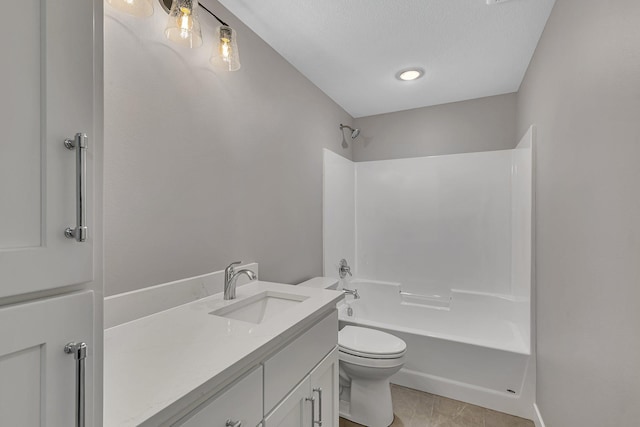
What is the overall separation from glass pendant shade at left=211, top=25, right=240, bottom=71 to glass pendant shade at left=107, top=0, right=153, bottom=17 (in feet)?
1.03

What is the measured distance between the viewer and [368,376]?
184 centimetres

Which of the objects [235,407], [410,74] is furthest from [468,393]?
[410,74]

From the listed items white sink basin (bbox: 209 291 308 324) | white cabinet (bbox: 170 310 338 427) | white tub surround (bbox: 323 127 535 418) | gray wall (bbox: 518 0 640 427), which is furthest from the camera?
white tub surround (bbox: 323 127 535 418)

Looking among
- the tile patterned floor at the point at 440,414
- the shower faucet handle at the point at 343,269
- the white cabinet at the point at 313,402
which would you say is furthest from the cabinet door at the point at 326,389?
the shower faucet handle at the point at 343,269

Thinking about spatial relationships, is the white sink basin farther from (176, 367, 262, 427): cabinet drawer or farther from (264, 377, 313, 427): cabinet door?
(176, 367, 262, 427): cabinet drawer

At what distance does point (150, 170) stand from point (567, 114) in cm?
185

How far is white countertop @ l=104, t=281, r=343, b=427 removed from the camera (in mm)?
605

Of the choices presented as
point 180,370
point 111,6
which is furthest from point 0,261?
point 111,6

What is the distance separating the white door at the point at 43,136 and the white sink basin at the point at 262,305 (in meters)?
0.92

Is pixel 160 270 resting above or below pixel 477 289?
above

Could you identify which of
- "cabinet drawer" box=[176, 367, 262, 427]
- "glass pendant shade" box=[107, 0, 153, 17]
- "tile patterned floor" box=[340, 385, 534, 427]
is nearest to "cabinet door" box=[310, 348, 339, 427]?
"cabinet drawer" box=[176, 367, 262, 427]

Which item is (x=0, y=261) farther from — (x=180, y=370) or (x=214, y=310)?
(x=214, y=310)

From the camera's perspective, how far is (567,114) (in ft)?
4.46

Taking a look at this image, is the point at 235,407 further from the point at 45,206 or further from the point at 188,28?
the point at 188,28
